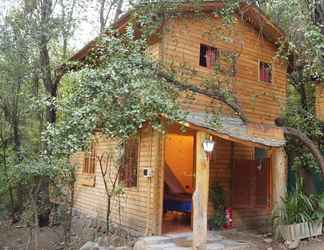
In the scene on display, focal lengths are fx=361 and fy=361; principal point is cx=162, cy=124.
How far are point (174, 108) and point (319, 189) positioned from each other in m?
6.74

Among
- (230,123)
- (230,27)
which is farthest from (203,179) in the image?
(230,27)

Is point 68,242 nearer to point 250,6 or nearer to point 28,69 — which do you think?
point 28,69

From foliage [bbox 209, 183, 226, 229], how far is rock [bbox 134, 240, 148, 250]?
226 centimetres

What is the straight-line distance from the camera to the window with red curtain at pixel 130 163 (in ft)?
29.9

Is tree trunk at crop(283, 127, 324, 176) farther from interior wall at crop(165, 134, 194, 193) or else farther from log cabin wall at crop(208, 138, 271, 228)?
interior wall at crop(165, 134, 194, 193)

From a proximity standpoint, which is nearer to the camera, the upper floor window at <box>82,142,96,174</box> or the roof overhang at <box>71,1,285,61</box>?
the roof overhang at <box>71,1,285,61</box>

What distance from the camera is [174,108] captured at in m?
6.67

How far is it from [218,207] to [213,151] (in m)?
1.45

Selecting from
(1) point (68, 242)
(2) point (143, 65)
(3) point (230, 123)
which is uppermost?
(2) point (143, 65)

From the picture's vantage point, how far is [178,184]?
11109 mm

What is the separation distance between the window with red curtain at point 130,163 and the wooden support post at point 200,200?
2506 millimetres

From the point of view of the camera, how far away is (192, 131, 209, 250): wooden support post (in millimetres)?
6676

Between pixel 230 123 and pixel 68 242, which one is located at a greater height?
pixel 230 123

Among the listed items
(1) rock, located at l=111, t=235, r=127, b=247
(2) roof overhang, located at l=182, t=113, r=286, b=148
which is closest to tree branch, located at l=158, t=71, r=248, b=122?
(2) roof overhang, located at l=182, t=113, r=286, b=148
